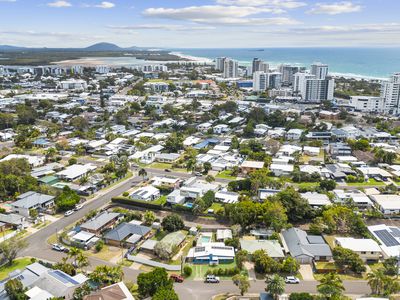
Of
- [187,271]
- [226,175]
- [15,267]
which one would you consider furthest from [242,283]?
[226,175]

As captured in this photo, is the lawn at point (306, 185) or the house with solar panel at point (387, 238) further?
the lawn at point (306, 185)

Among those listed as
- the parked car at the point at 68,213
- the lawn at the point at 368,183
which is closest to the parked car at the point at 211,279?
the parked car at the point at 68,213

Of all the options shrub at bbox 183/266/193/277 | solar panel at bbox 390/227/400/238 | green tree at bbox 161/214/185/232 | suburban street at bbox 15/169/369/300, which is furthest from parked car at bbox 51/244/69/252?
solar panel at bbox 390/227/400/238

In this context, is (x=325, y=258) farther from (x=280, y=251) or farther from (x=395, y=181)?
(x=395, y=181)

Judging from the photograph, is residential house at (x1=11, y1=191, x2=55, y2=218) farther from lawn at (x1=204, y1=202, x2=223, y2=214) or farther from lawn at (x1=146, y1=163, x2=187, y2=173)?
lawn at (x1=204, y1=202, x2=223, y2=214)

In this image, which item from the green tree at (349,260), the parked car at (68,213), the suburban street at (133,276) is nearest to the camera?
the suburban street at (133,276)

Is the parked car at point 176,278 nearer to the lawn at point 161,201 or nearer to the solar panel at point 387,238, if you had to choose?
the lawn at point 161,201
